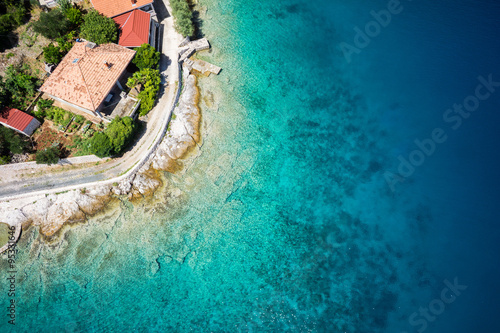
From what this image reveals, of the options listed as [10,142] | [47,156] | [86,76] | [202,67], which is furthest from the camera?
[202,67]

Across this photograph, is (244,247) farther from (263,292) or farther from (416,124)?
(416,124)

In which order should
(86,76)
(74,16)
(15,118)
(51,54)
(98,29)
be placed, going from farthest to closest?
1. (74,16)
2. (98,29)
3. (51,54)
4. (86,76)
5. (15,118)

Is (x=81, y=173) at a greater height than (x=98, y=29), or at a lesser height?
lesser

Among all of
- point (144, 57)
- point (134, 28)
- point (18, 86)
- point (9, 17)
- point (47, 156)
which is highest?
point (134, 28)

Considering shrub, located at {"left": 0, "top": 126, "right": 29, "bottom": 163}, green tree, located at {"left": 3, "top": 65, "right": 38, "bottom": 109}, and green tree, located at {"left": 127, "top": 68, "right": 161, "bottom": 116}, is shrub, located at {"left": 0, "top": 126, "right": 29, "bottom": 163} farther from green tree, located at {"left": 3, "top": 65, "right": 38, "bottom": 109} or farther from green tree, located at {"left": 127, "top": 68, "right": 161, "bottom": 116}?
green tree, located at {"left": 127, "top": 68, "right": 161, "bottom": 116}

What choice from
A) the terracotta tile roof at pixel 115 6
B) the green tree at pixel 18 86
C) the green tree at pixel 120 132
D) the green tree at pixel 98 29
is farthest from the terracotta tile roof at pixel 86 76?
the terracotta tile roof at pixel 115 6

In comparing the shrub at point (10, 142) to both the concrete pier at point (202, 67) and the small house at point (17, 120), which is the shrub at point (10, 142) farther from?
the concrete pier at point (202, 67)

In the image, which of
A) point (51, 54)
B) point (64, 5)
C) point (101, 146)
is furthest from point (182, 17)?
point (101, 146)

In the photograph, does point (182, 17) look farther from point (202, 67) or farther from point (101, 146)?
point (101, 146)
